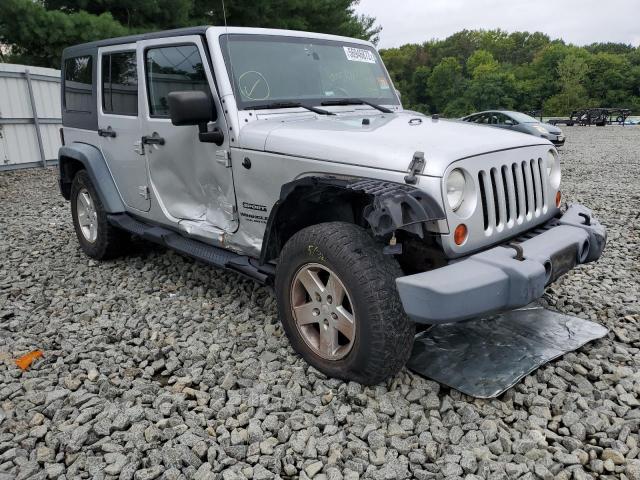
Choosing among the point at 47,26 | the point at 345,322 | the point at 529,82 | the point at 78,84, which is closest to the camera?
the point at 345,322

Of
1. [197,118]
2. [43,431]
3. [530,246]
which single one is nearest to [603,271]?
[530,246]

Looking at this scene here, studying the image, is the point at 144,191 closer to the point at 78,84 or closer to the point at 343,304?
the point at 78,84

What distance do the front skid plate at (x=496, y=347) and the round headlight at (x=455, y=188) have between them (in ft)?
→ 2.81

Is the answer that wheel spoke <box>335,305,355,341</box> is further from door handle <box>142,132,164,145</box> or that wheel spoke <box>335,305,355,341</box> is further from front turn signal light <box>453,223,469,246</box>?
door handle <box>142,132,164,145</box>

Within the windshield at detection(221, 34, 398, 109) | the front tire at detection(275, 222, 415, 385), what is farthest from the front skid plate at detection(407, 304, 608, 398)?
the windshield at detection(221, 34, 398, 109)

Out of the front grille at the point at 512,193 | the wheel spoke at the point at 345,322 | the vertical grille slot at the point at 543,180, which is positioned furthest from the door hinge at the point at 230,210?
the vertical grille slot at the point at 543,180

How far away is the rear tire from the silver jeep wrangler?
0.19m

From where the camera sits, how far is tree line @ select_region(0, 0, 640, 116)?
11.4 metres

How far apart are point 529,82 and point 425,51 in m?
30.0

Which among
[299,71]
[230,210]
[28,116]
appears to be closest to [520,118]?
[28,116]

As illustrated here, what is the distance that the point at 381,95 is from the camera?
4.04 meters

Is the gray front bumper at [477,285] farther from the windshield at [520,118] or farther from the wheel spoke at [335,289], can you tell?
the windshield at [520,118]

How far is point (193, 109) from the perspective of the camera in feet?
9.77

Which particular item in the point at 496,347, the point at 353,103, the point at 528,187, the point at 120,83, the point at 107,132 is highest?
the point at 120,83
